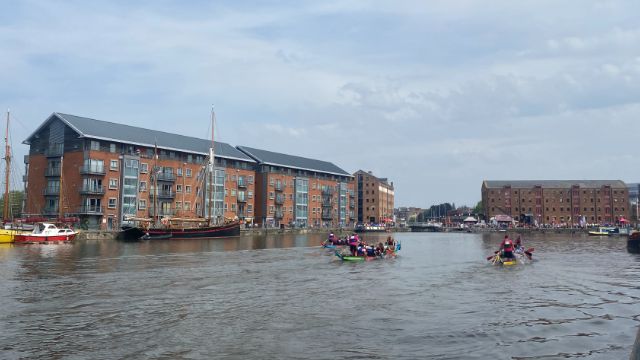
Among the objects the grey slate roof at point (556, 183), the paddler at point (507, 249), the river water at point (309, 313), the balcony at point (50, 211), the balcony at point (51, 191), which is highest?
the grey slate roof at point (556, 183)

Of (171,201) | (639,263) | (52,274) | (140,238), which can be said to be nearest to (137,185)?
(171,201)

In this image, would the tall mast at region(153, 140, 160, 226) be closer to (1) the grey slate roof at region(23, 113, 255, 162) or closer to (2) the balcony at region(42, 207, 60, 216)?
(1) the grey slate roof at region(23, 113, 255, 162)

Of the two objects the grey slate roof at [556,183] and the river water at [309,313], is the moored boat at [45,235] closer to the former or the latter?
the river water at [309,313]

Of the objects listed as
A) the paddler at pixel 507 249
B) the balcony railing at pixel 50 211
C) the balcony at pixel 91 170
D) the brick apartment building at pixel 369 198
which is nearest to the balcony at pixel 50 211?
the balcony railing at pixel 50 211

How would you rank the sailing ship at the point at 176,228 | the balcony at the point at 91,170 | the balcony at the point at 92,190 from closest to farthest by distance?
the sailing ship at the point at 176,228
the balcony at the point at 91,170
the balcony at the point at 92,190

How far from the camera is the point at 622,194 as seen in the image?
183 metres

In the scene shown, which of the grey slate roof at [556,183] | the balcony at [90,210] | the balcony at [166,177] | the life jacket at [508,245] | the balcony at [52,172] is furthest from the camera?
the grey slate roof at [556,183]

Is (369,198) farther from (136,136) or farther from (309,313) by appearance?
(309,313)

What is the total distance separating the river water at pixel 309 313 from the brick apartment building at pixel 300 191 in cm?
8981

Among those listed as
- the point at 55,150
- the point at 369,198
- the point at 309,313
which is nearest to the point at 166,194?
the point at 55,150

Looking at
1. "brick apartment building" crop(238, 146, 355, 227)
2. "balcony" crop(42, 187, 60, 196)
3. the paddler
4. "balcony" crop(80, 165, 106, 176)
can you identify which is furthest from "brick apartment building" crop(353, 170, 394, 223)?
the paddler

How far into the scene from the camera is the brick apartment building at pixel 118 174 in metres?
87.3

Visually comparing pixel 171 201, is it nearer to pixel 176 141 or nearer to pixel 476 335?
pixel 176 141

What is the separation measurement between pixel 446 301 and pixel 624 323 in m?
7.50
